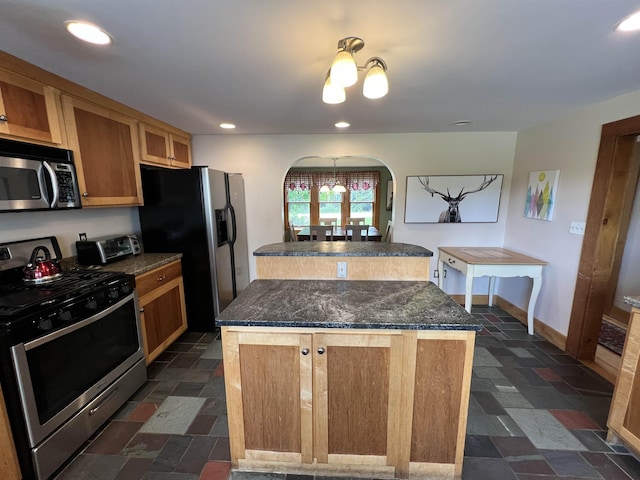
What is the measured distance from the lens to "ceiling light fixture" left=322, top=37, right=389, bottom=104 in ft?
3.56

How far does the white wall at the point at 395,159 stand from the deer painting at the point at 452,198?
9 cm

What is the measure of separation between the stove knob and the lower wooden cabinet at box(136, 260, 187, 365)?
2.36 feet

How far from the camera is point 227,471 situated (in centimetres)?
144

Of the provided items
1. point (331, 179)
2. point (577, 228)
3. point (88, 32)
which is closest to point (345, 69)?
point (88, 32)

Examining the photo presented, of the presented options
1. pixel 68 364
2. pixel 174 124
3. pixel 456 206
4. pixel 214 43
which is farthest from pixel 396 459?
pixel 174 124

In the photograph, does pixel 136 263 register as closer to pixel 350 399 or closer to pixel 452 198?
pixel 350 399

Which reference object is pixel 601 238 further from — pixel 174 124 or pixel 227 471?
pixel 174 124

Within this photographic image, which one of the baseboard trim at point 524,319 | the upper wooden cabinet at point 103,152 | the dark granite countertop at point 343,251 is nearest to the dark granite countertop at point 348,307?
the dark granite countertop at point 343,251

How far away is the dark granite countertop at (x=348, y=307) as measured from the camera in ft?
4.05

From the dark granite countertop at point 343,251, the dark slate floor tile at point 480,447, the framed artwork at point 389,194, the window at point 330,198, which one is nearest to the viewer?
the dark slate floor tile at point 480,447

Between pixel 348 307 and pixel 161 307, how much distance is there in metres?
1.89

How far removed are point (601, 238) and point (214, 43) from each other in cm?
313

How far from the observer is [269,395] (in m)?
1.34

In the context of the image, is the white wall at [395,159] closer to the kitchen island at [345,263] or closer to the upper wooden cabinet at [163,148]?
the upper wooden cabinet at [163,148]
